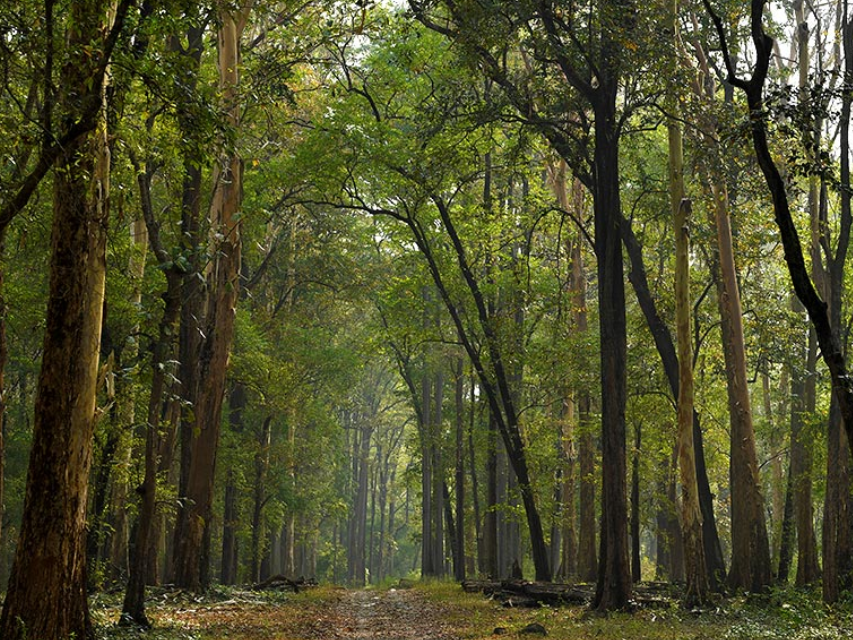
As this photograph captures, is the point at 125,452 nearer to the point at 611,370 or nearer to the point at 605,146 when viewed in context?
the point at 611,370

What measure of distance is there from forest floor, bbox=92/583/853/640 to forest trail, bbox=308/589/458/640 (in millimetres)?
18

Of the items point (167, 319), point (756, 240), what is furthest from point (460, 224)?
point (167, 319)

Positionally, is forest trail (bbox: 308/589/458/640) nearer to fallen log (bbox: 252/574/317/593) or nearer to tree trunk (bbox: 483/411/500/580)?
fallen log (bbox: 252/574/317/593)

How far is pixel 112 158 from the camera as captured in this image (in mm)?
9898

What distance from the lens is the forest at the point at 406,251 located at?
8.12m

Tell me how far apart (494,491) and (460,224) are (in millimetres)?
8480

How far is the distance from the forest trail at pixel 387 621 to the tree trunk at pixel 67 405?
4722 mm

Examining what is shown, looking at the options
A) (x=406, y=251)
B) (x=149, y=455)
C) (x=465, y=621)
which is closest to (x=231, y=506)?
(x=406, y=251)

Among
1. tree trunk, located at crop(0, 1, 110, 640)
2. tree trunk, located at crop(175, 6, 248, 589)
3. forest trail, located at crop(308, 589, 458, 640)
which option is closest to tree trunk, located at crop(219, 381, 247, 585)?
forest trail, located at crop(308, 589, 458, 640)

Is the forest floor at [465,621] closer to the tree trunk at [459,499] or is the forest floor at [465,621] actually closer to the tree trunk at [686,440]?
the tree trunk at [686,440]

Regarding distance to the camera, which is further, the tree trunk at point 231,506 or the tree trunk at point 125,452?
the tree trunk at point 231,506

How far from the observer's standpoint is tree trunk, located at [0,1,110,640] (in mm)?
7711

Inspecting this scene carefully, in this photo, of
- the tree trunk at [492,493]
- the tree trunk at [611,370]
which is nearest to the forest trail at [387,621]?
the tree trunk at [611,370]

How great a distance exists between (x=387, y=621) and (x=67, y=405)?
345 inches
